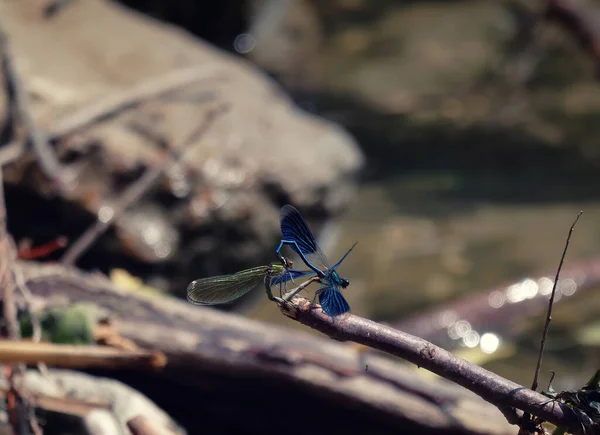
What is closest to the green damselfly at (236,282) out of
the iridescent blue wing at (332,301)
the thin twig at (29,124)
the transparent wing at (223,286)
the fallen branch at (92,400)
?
the transparent wing at (223,286)

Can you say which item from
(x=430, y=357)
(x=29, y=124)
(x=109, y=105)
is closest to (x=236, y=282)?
(x=430, y=357)

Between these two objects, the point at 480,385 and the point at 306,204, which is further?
the point at 306,204

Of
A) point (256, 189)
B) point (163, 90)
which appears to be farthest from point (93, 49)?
point (256, 189)

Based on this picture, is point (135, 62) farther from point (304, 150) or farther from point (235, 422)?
point (235, 422)

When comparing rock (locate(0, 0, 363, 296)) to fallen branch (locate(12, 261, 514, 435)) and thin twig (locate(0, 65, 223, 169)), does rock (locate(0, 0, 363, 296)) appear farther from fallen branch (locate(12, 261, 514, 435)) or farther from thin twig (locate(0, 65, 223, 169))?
fallen branch (locate(12, 261, 514, 435))

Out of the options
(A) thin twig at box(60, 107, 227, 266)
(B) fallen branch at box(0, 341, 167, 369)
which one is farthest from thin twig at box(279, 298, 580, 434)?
(A) thin twig at box(60, 107, 227, 266)

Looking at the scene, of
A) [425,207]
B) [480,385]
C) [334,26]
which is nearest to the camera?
[480,385]

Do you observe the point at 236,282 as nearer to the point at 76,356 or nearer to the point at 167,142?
the point at 76,356
